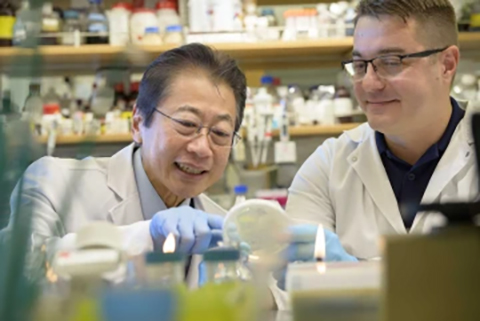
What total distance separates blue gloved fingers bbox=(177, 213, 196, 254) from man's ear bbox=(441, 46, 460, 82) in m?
0.83

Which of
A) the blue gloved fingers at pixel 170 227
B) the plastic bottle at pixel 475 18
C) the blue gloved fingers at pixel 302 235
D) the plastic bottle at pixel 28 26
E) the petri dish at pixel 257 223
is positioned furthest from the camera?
the plastic bottle at pixel 475 18

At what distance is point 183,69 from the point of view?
5.31ft

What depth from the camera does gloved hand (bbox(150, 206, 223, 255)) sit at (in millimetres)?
1213

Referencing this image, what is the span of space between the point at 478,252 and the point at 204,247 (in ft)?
2.72

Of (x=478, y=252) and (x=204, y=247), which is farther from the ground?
(x=478, y=252)

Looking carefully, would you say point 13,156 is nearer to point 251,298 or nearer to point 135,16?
point 251,298

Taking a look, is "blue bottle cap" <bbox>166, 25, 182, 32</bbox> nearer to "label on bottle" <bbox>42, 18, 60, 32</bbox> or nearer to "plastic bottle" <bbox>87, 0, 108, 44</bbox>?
"plastic bottle" <bbox>87, 0, 108, 44</bbox>

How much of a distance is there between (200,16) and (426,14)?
4.15 feet

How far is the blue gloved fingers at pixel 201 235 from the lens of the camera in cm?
121

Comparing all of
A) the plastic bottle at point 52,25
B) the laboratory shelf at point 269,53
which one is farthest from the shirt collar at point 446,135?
the plastic bottle at point 52,25

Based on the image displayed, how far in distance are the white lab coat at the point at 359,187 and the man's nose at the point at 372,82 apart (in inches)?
8.6

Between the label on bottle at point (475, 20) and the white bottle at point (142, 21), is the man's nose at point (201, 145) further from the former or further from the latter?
the label on bottle at point (475, 20)

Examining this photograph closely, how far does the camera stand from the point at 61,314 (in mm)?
425

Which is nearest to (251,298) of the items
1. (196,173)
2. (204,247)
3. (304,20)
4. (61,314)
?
(61,314)
